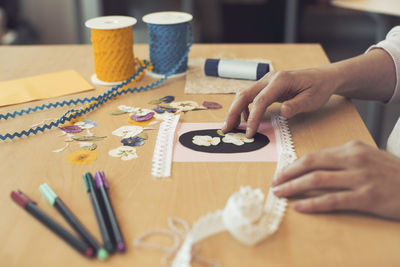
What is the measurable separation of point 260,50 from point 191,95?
1.19 feet

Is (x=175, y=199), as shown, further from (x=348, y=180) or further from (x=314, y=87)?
(x=314, y=87)

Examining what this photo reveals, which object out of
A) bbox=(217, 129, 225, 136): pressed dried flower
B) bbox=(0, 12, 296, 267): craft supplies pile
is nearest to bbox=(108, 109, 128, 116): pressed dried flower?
bbox=(0, 12, 296, 267): craft supplies pile

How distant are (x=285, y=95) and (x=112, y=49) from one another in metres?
0.41

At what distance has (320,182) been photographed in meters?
0.62

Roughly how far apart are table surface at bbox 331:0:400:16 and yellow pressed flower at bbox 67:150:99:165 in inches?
49.4

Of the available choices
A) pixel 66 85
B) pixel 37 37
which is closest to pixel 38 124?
pixel 66 85

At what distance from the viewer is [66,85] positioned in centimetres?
Result: 103

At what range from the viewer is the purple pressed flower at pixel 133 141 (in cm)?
79

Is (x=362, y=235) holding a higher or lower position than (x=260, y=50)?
lower

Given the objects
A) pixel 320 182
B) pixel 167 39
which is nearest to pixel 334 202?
pixel 320 182

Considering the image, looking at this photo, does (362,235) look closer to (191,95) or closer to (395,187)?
(395,187)

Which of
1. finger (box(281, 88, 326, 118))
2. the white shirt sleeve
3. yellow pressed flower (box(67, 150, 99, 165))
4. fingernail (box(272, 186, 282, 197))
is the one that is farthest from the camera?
the white shirt sleeve

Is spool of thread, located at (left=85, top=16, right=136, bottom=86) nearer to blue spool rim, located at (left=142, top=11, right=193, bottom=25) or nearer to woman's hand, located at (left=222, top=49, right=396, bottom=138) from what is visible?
blue spool rim, located at (left=142, top=11, right=193, bottom=25)

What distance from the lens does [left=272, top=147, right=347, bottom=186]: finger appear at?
0.63 m
